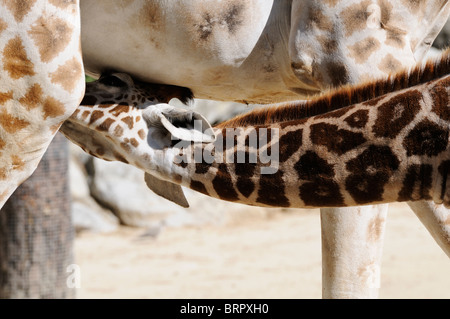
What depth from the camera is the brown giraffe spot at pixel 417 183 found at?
1994mm

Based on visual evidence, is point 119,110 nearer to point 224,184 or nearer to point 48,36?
point 48,36

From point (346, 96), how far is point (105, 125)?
994mm

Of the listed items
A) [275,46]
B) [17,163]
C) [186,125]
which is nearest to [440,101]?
[186,125]

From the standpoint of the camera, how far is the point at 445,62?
79.7 inches

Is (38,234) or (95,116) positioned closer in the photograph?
(95,116)

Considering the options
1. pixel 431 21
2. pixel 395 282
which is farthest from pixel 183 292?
pixel 431 21

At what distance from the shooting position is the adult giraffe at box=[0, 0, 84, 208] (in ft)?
8.55

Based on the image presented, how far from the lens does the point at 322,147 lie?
6.97 feet

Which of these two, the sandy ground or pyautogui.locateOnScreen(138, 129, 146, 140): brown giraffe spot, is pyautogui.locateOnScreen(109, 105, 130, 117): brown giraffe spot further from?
the sandy ground

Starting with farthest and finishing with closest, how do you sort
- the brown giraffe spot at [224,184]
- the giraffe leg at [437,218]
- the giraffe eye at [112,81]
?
the giraffe eye at [112,81]
the giraffe leg at [437,218]
the brown giraffe spot at [224,184]

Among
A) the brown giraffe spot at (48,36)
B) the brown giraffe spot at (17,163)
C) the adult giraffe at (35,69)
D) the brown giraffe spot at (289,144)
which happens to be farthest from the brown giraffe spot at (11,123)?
the brown giraffe spot at (289,144)

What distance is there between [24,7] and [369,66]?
1222 mm

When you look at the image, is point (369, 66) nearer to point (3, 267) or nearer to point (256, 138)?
point (256, 138)

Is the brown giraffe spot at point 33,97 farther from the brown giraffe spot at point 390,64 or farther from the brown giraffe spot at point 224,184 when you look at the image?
the brown giraffe spot at point 390,64
